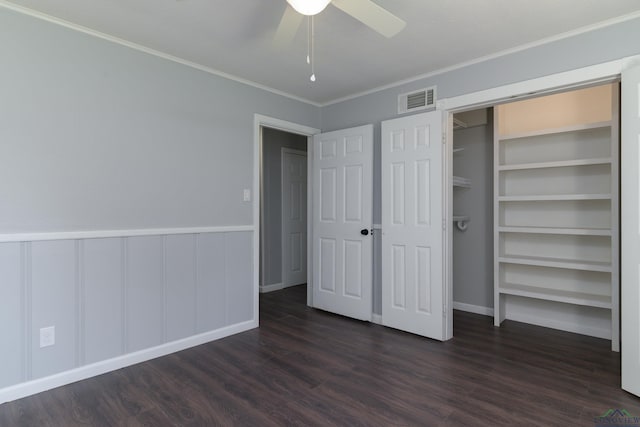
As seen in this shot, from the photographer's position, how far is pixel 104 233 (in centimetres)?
257

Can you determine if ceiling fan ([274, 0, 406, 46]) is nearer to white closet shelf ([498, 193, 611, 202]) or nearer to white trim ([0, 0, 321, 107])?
white trim ([0, 0, 321, 107])

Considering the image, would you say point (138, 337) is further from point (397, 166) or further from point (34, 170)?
point (397, 166)

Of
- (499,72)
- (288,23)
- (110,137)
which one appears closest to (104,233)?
(110,137)

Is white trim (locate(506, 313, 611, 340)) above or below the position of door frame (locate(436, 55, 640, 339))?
below

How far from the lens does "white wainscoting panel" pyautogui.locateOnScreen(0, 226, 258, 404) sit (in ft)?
7.35

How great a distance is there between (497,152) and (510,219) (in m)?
0.75

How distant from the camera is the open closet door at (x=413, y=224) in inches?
125

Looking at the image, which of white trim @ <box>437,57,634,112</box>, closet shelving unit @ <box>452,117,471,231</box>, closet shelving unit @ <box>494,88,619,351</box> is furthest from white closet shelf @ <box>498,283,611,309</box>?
white trim @ <box>437,57,634,112</box>

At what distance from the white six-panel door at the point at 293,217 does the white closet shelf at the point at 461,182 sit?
8.11 ft

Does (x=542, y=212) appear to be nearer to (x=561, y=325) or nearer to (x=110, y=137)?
(x=561, y=325)

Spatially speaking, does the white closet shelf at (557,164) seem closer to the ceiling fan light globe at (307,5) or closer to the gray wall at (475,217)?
the gray wall at (475,217)

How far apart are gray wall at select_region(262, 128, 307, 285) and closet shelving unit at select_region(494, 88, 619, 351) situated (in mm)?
2913

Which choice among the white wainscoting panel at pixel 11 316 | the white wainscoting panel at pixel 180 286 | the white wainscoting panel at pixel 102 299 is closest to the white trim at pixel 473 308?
the white wainscoting panel at pixel 180 286

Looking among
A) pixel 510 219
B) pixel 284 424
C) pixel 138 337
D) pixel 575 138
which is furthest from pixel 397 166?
pixel 138 337
